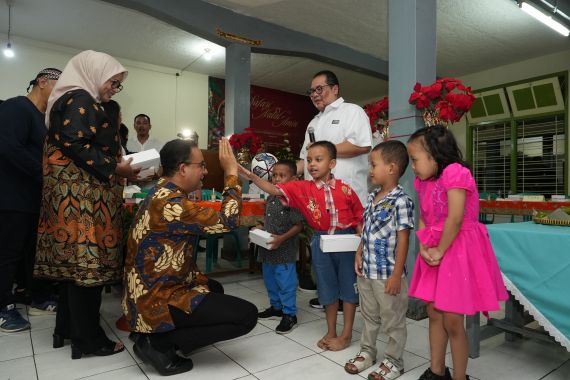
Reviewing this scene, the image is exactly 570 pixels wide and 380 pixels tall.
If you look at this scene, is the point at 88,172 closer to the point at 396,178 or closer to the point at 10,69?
the point at 396,178

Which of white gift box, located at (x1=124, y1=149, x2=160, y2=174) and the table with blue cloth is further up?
white gift box, located at (x1=124, y1=149, x2=160, y2=174)

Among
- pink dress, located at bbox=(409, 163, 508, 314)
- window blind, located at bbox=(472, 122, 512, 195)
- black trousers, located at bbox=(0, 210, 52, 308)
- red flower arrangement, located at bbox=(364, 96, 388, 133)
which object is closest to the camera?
pink dress, located at bbox=(409, 163, 508, 314)

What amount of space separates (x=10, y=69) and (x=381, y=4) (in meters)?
5.50

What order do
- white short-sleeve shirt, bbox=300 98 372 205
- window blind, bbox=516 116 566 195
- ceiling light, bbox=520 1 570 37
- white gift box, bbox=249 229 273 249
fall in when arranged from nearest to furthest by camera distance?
white gift box, bbox=249 229 273 249 < white short-sleeve shirt, bbox=300 98 372 205 < ceiling light, bbox=520 1 570 37 < window blind, bbox=516 116 566 195

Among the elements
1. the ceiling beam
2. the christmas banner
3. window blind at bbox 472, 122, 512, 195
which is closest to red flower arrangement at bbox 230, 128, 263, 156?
the ceiling beam

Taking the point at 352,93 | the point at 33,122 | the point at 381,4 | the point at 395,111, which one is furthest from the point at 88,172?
the point at 352,93

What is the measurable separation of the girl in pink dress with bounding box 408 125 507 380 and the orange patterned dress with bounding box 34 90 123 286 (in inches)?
58.1

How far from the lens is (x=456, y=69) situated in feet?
22.8

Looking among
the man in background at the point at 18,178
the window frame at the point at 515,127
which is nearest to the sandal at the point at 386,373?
the man in background at the point at 18,178

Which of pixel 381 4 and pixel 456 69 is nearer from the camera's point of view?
pixel 381 4

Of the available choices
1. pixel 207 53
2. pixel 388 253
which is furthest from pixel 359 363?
pixel 207 53

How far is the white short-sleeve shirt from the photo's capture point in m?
2.38

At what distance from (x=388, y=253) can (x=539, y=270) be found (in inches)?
26.1

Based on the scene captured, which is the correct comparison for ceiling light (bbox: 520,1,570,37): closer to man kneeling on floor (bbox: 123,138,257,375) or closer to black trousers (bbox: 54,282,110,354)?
man kneeling on floor (bbox: 123,138,257,375)
